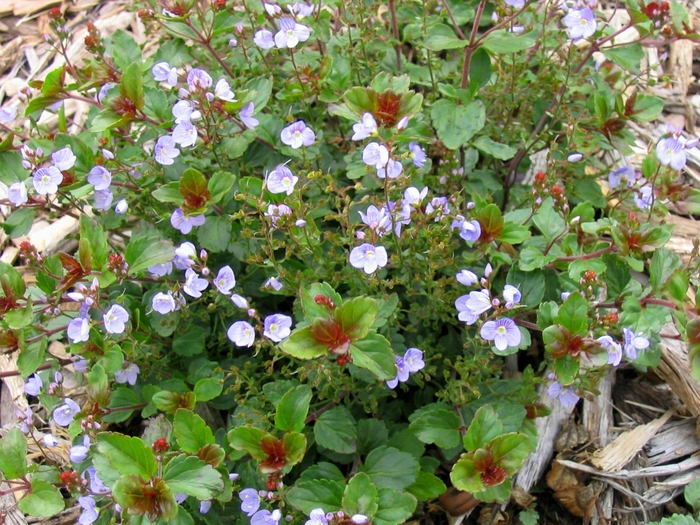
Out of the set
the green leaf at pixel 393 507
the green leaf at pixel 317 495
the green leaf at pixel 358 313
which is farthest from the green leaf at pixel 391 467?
the green leaf at pixel 358 313

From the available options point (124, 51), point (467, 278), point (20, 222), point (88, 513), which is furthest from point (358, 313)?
point (124, 51)

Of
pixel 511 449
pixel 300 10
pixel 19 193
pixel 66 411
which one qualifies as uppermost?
pixel 300 10

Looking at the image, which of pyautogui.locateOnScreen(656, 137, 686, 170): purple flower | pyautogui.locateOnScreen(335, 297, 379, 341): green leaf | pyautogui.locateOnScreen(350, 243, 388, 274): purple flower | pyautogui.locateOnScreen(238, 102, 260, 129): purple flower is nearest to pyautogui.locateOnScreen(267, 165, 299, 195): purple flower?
pyautogui.locateOnScreen(238, 102, 260, 129): purple flower

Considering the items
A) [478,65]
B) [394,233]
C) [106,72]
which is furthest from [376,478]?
[106,72]

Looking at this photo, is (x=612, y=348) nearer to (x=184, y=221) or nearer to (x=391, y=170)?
(x=391, y=170)

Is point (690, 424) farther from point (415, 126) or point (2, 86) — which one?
point (2, 86)
